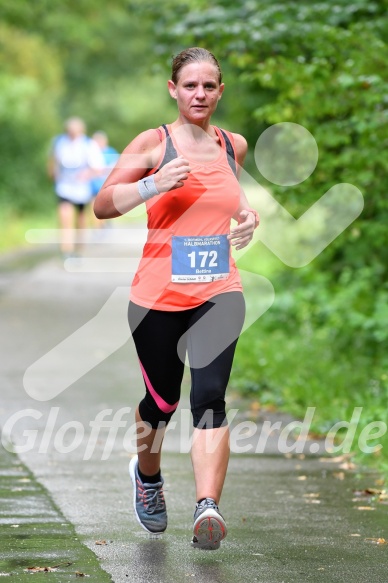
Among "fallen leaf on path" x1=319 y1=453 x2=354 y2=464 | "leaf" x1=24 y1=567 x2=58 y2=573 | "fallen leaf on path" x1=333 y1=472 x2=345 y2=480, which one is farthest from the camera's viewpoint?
"fallen leaf on path" x1=319 y1=453 x2=354 y2=464

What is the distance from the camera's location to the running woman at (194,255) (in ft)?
16.9

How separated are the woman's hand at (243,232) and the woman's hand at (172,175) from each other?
0.35 metres

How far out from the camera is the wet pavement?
5.02 meters

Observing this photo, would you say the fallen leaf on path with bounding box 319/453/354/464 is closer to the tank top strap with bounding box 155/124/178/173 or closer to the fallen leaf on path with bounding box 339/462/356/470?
the fallen leaf on path with bounding box 339/462/356/470

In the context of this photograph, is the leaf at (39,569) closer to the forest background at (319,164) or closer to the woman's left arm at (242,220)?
the woman's left arm at (242,220)

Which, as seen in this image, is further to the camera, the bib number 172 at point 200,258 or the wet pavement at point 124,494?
the bib number 172 at point 200,258

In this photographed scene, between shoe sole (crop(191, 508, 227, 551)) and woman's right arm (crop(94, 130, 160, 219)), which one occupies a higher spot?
woman's right arm (crop(94, 130, 160, 219))

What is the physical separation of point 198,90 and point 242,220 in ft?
1.86

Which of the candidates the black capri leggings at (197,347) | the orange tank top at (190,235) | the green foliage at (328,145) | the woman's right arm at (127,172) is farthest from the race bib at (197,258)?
the green foliage at (328,145)

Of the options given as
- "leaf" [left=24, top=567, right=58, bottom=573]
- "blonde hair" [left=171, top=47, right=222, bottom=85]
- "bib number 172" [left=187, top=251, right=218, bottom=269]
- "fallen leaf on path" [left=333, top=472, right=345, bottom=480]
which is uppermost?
"blonde hair" [left=171, top=47, right=222, bottom=85]

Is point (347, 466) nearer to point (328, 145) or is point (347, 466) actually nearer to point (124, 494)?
point (124, 494)

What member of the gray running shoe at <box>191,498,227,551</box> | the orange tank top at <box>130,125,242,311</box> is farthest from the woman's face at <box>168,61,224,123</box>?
the gray running shoe at <box>191,498,227,551</box>

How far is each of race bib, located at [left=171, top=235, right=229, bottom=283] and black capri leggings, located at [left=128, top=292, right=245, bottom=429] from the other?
0.12 meters

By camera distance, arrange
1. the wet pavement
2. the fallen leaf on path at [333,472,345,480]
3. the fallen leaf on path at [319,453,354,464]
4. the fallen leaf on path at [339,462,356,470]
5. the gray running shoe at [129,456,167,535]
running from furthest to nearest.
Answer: the fallen leaf on path at [319,453,354,464] < the fallen leaf on path at [339,462,356,470] < the fallen leaf on path at [333,472,345,480] < the gray running shoe at [129,456,167,535] < the wet pavement
